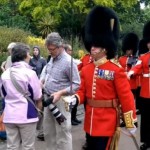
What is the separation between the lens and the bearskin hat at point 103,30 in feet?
15.8

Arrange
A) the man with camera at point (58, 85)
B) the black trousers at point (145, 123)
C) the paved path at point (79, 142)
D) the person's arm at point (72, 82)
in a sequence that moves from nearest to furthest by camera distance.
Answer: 1. the person's arm at point (72, 82)
2. the man with camera at point (58, 85)
3. the paved path at point (79, 142)
4. the black trousers at point (145, 123)

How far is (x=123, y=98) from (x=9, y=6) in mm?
22666

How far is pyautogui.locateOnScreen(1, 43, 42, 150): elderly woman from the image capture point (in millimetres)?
4895

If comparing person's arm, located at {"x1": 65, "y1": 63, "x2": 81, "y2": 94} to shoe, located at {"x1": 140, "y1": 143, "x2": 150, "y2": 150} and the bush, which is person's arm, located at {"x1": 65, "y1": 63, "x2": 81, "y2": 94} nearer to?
shoe, located at {"x1": 140, "y1": 143, "x2": 150, "y2": 150}

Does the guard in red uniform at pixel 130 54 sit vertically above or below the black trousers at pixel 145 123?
above

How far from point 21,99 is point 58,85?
898 mm

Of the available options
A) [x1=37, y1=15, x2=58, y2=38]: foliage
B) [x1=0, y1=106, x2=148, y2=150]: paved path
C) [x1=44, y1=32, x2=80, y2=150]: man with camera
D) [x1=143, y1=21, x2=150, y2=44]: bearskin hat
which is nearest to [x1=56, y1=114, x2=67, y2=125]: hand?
[x1=44, y1=32, x2=80, y2=150]: man with camera

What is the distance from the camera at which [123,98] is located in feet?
15.2

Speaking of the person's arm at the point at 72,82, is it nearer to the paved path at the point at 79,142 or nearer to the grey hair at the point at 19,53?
the grey hair at the point at 19,53

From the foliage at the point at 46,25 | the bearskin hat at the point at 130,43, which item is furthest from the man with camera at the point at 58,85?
the foliage at the point at 46,25

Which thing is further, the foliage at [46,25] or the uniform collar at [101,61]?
the foliage at [46,25]

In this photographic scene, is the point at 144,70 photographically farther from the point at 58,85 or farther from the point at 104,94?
the point at 104,94

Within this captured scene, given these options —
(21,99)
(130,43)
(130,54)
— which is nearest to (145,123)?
(21,99)

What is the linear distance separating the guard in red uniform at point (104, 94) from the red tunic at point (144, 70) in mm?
2080
